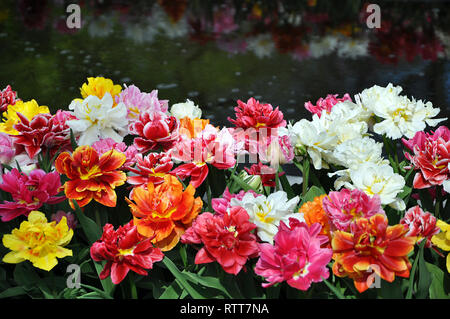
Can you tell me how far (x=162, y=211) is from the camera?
1256 millimetres

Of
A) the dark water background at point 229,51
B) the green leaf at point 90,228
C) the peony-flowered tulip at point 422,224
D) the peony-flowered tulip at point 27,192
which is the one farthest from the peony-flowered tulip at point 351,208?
the dark water background at point 229,51

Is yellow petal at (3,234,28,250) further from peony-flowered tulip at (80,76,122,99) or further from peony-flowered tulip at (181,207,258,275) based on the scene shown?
peony-flowered tulip at (80,76,122,99)

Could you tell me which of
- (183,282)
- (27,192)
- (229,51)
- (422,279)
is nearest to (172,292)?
(183,282)

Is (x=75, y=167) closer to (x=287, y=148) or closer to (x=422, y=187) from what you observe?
(x=287, y=148)

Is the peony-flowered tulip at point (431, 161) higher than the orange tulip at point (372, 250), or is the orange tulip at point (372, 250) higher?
the peony-flowered tulip at point (431, 161)

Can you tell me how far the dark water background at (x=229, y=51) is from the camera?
6.37 metres

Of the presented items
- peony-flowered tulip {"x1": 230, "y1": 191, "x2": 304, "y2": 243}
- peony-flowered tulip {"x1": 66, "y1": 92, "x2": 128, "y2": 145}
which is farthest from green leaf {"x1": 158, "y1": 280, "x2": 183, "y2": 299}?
peony-flowered tulip {"x1": 66, "y1": 92, "x2": 128, "y2": 145}

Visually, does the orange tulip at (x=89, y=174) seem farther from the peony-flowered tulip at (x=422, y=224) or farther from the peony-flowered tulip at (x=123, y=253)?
the peony-flowered tulip at (x=422, y=224)

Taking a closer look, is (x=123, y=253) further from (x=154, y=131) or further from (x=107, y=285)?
(x=154, y=131)

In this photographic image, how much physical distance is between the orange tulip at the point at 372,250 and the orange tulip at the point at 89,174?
555 millimetres

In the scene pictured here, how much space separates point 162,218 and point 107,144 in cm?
31

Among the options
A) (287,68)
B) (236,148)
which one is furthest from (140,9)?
(236,148)

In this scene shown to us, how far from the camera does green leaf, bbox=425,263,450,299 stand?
1.26 meters

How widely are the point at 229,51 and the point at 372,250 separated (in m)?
7.17
